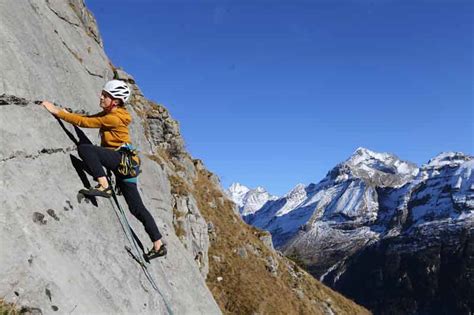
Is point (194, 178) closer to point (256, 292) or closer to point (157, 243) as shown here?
point (256, 292)

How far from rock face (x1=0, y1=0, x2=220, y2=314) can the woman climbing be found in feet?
1.47

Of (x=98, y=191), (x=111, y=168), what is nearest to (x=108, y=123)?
(x=111, y=168)

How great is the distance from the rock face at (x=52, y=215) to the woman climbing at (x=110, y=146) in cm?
45

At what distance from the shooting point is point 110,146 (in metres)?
12.5

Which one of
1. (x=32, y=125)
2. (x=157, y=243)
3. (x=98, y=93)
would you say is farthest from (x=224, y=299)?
(x=32, y=125)

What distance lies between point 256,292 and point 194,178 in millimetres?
14304

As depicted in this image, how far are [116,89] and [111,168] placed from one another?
2005 mm

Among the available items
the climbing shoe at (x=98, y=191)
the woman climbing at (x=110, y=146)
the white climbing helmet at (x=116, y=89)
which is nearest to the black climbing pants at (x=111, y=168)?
the woman climbing at (x=110, y=146)

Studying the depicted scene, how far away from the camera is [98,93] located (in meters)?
20.3

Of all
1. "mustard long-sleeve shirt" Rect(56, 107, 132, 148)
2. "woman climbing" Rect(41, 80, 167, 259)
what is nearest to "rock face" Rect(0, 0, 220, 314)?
"woman climbing" Rect(41, 80, 167, 259)

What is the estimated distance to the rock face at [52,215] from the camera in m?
8.44

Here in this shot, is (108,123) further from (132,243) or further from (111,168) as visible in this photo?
(132,243)

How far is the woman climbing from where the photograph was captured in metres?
11.9

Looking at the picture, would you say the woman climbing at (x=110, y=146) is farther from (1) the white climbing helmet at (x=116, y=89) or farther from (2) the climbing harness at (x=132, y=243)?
(2) the climbing harness at (x=132, y=243)
